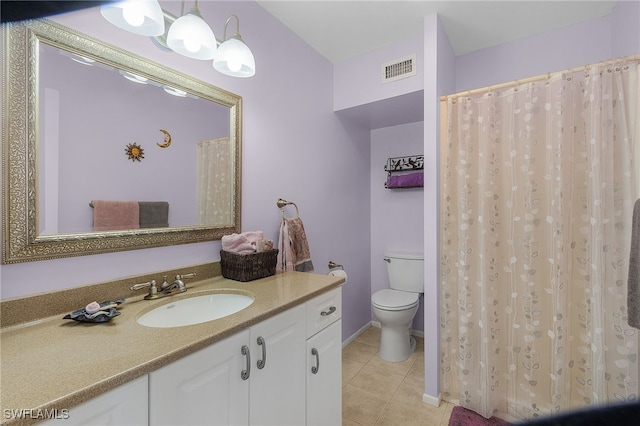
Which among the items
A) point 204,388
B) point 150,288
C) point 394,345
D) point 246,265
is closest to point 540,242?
point 394,345

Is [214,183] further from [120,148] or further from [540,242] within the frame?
[540,242]

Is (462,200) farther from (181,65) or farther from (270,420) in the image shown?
(181,65)

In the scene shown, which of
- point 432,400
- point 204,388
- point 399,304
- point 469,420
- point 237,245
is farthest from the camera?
point 399,304

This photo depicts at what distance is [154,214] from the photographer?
1279mm

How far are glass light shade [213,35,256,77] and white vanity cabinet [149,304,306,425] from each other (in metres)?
1.14

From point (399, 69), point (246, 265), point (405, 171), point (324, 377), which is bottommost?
point (324, 377)

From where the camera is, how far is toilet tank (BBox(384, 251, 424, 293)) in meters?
2.52

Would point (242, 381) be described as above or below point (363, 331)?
above

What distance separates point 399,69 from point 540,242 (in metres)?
1.49

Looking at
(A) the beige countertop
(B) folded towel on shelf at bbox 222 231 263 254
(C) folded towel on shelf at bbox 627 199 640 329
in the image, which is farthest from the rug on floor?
(B) folded towel on shelf at bbox 222 231 263 254

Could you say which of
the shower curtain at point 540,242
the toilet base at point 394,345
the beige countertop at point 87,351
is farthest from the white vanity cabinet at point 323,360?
the toilet base at point 394,345

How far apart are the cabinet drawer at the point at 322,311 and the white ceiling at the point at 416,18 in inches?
67.8

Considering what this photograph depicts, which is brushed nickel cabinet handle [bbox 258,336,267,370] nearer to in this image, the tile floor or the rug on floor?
the tile floor

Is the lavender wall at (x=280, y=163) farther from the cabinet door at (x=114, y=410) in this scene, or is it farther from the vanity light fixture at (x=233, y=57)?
the cabinet door at (x=114, y=410)
